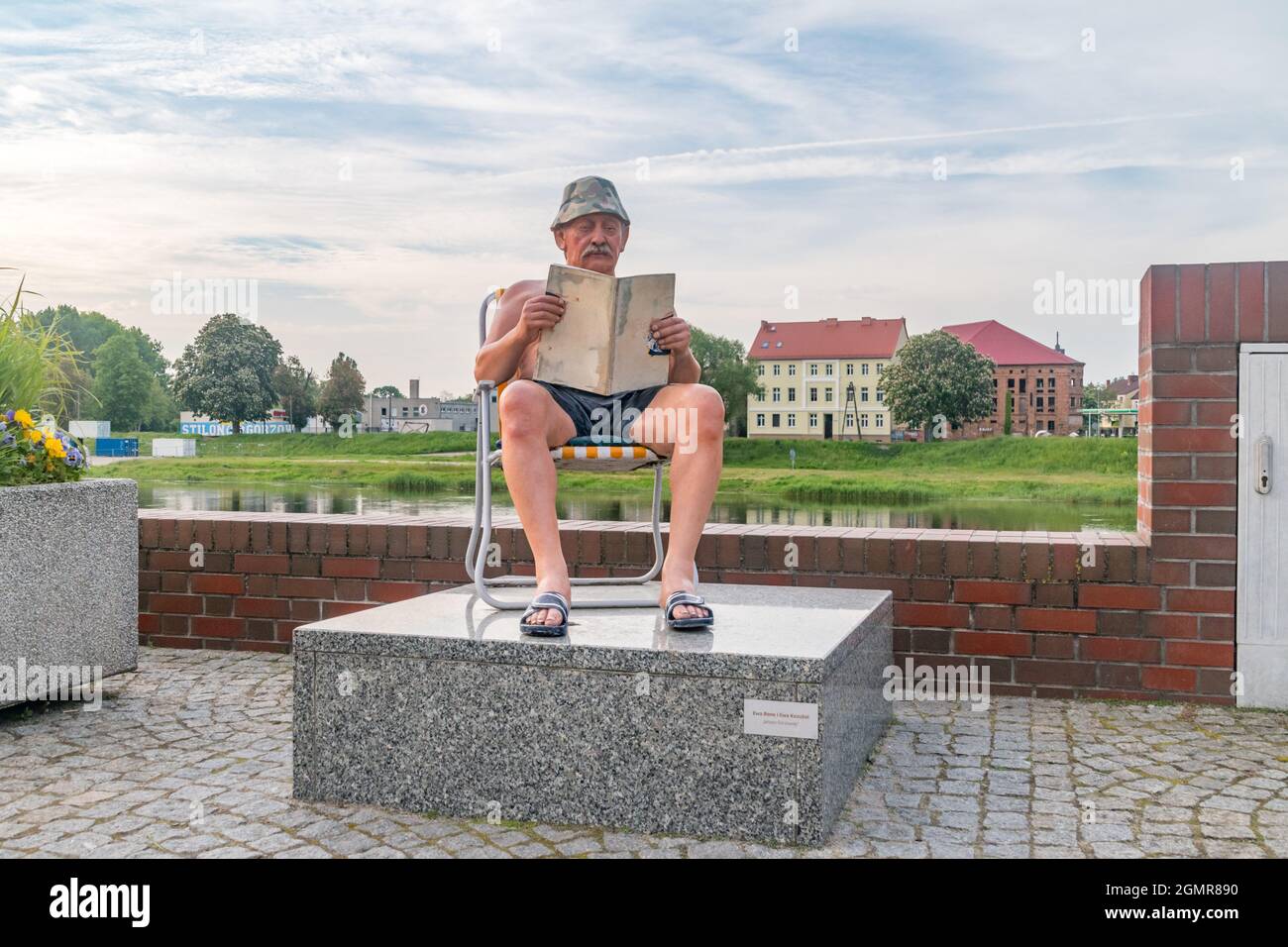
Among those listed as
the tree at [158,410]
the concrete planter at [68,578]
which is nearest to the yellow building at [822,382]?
the tree at [158,410]

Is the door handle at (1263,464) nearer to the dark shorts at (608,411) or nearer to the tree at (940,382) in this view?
the dark shorts at (608,411)

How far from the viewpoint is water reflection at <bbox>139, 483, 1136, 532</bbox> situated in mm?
52438

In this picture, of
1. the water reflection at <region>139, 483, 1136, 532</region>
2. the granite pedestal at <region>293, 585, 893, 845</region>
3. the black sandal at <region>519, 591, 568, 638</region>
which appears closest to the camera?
the granite pedestal at <region>293, 585, 893, 845</region>

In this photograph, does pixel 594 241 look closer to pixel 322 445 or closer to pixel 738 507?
pixel 322 445

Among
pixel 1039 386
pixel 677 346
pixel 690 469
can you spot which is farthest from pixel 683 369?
pixel 1039 386

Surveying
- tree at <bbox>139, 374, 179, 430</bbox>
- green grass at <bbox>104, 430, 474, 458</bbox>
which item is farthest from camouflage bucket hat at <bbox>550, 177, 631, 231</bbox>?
tree at <bbox>139, 374, 179, 430</bbox>

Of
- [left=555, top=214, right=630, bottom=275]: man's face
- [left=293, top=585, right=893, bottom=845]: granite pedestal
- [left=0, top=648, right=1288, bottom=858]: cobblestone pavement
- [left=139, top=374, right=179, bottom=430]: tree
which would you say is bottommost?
[left=0, top=648, right=1288, bottom=858]: cobblestone pavement

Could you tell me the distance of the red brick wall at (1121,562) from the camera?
4.13 metres

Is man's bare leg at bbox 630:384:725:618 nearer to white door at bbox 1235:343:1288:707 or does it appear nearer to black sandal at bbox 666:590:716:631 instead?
black sandal at bbox 666:590:716:631

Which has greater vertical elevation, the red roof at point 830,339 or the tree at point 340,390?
the red roof at point 830,339

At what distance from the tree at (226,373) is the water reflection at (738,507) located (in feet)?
15.0

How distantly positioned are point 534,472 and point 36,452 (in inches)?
85.1

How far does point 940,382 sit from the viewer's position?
68.5m

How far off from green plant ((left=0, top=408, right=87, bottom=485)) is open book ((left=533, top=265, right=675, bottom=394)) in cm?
208
